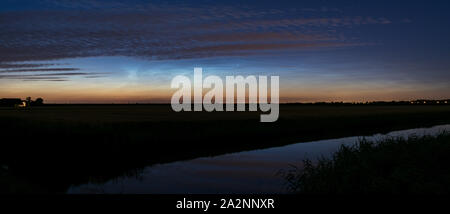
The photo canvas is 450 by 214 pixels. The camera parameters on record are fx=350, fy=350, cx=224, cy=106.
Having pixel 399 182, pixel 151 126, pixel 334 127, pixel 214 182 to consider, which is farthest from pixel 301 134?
pixel 399 182

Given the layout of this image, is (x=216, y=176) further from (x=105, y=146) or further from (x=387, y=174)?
(x=105, y=146)

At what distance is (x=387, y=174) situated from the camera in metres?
11.8

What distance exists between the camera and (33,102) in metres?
170

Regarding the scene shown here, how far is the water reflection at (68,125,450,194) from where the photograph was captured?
14297 millimetres

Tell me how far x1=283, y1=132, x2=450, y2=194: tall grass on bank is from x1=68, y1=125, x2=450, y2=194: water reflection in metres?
2.12

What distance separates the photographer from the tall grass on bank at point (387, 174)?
10180mm

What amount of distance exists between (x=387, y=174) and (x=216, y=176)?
25.5 feet

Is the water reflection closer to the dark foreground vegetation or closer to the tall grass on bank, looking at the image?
the dark foreground vegetation

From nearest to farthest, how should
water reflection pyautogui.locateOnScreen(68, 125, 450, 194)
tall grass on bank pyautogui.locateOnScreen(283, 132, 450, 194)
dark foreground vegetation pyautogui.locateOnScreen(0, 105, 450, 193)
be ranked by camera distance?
tall grass on bank pyautogui.locateOnScreen(283, 132, 450, 194) → water reflection pyautogui.locateOnScreen(68, 125, 450, 194) → dark foreground vegetation pyautogui.locateOnScreen(0, 105, 450, 193)

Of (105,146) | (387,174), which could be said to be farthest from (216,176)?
(105,146)

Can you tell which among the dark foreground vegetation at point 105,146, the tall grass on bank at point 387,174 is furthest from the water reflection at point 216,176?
the tall grass on bank at point 387,174

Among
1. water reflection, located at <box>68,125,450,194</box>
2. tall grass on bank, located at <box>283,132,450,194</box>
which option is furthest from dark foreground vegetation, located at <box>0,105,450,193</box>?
tall grass on bank, located at <box>283,132,450,194</box>

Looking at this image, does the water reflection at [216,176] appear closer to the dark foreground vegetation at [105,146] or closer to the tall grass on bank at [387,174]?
the dark foreground vegetation at [105,146]
